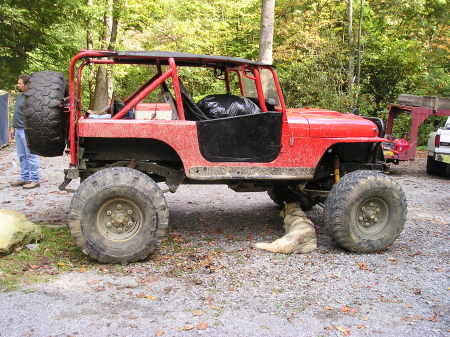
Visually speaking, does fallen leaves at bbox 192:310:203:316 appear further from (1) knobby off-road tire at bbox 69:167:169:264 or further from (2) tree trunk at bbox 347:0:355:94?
(2) tree trunk at bbox 347:0:355:94

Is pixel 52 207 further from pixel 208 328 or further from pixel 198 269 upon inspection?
pixel 208 328

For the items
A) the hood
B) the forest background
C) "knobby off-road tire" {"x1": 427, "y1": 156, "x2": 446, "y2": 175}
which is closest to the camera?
the hood

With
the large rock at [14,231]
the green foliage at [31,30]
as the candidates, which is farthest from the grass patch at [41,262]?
the green foliage at [31,30]

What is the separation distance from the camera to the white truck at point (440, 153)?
37.2 ft

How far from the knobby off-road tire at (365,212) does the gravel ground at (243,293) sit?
185 mm

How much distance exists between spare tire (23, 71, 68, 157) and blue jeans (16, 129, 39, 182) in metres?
3.35

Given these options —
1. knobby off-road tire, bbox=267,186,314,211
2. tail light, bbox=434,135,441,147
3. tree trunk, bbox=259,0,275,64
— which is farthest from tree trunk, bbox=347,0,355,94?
knobby off-road tire, bbox=267,186,314,211

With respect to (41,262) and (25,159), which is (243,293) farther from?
(25,159)

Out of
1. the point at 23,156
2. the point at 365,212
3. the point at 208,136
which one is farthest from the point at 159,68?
the point at 23,156

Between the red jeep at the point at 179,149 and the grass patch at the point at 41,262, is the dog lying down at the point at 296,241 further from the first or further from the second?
the grass patch at the point at 41,262

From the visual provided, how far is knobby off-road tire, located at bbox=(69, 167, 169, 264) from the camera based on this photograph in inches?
189

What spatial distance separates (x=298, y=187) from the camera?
6.27m

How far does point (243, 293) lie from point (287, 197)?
3.03m

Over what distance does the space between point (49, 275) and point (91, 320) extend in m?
1.10
